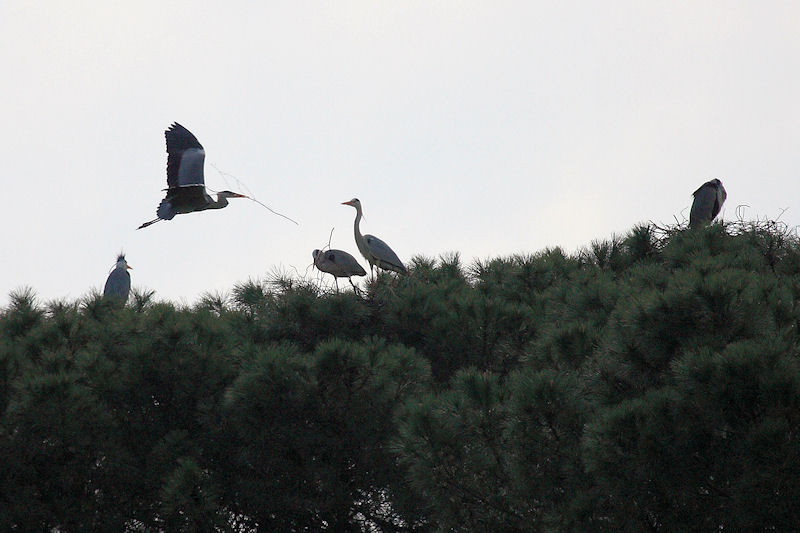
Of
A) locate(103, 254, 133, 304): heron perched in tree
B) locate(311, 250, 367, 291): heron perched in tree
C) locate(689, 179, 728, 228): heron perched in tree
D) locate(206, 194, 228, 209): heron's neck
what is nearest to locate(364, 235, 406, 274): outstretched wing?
locate(311, 250, 367, 291): heron perched in tree

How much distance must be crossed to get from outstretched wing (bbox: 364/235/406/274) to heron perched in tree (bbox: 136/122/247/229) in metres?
2.24

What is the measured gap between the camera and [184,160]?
1309cm

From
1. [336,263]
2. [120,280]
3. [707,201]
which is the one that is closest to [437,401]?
[336,263]

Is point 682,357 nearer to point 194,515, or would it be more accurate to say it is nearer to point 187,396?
point 194,515

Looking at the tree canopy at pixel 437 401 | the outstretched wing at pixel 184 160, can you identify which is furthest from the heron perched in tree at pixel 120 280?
the tree canopy at pixel 437 401

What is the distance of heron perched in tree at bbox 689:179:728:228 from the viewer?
14.1 meters

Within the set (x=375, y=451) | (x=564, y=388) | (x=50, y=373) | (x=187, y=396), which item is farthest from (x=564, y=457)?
(x=50, y=373)

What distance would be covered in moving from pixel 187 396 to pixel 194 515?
1239mm

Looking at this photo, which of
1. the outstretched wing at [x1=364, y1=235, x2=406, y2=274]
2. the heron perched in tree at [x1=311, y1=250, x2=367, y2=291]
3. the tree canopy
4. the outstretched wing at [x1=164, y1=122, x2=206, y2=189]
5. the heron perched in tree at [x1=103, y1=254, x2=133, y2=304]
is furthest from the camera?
the heron perched in tree at [x1=103, y1=254, x2=133, y2=304]

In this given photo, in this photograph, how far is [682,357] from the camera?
19.9ft

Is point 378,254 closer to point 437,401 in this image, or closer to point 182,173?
point 182,173

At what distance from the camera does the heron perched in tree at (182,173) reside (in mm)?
12945

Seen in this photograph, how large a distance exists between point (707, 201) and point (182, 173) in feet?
20.9

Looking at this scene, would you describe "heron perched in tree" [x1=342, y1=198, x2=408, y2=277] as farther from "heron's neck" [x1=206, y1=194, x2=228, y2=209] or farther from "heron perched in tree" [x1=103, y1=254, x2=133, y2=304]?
"heron perched in tree" [x1=103, y1=254, x2=133, y2=304]
